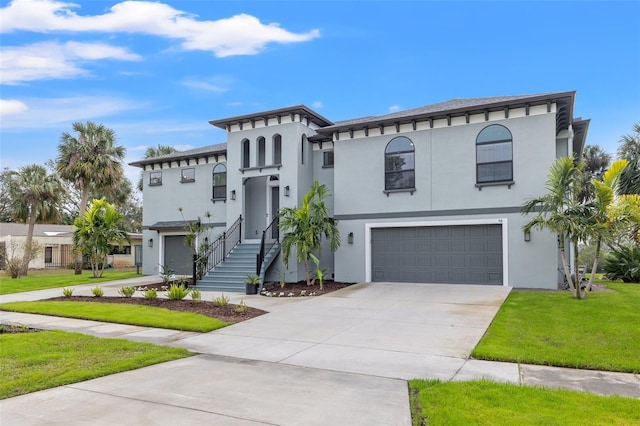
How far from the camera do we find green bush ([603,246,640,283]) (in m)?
15.0

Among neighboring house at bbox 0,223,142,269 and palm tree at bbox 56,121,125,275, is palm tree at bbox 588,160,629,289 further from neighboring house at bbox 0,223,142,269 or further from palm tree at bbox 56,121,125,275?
neighboring house at bbox 0,223,142,269

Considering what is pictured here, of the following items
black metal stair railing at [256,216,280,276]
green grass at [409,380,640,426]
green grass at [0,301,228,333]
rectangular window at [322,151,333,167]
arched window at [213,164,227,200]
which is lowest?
green grass at [0,301,228,333]

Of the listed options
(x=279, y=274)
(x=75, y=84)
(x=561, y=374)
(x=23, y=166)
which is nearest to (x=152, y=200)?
(x=75, y=84)

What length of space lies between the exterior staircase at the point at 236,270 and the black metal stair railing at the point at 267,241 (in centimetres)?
17

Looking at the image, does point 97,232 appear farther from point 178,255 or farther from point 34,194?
point 34,194

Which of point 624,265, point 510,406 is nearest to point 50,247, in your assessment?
point 624,265

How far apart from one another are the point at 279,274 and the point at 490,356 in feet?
32.3

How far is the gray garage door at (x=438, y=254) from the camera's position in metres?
13.6

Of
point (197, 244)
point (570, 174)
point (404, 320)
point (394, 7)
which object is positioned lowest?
point (404, 320)

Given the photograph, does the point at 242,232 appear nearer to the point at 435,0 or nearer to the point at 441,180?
the point at 441,180

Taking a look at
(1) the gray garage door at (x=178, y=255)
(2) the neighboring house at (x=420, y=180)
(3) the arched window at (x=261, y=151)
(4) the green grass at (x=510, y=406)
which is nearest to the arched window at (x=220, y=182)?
(2) the neighboring house at (x=420, y=180)

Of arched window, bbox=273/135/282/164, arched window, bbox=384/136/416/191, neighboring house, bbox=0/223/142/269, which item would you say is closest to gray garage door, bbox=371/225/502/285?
arched window, bbox=384/136/416/191

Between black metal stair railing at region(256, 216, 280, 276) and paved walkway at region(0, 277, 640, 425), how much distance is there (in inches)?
183

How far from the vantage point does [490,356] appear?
6227 mm
